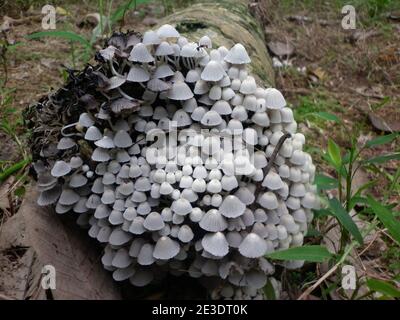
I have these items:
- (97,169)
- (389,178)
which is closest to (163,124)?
(97,169)

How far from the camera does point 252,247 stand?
155cm

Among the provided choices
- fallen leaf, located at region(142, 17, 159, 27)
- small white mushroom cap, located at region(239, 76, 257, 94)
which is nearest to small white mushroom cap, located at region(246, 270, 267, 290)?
small white mushroom cap, located at region(239, 76, 257, 94)

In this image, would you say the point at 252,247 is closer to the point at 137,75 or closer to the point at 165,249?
the point at 165,249

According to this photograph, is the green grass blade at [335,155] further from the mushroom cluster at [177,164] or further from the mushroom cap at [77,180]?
the mushroom cap at [77,180]

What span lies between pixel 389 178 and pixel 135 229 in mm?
1698

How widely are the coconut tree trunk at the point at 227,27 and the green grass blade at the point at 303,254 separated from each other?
37.2 inches

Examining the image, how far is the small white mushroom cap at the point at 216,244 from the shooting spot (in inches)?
60.0

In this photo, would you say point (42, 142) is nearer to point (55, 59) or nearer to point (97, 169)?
point (97, 169)

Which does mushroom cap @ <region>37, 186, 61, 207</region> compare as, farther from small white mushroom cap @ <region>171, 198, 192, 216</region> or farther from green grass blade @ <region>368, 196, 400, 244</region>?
green grass blade @ <region>368, 196, 400, 244</region>

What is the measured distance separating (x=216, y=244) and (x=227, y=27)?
1.46 metres

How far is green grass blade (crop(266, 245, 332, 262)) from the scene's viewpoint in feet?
4.81

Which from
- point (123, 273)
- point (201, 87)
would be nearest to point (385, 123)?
point (201, 87)

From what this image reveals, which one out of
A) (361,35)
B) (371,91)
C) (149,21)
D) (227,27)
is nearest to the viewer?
(227,27)

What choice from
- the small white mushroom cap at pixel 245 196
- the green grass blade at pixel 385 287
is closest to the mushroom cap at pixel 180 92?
the small white mushroom cap at pixel 245 196
